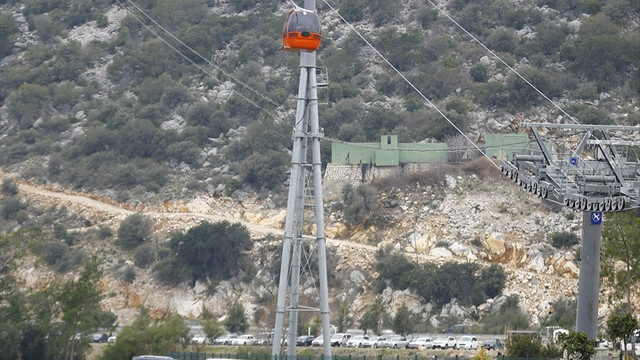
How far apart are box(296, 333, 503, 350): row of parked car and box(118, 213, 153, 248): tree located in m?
25.2

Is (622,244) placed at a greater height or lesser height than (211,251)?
lesser

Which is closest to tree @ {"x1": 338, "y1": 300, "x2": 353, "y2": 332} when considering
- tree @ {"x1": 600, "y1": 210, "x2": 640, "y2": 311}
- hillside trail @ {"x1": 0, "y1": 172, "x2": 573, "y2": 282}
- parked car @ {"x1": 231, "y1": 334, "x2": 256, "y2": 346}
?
hillside trail @ {"x1": 0, "y1": 172, "x2": 573, "y2": 282}

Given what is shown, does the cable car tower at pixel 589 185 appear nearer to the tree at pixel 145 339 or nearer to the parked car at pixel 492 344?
the parked car at pixel 492 344

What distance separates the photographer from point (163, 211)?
326 feet

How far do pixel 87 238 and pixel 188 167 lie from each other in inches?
554

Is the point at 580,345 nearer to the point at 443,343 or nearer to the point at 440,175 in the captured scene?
the point at 443,343

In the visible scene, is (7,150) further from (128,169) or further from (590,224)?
(590,224)

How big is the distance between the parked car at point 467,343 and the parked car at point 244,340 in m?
11.3

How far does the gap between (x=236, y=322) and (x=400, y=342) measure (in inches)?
501

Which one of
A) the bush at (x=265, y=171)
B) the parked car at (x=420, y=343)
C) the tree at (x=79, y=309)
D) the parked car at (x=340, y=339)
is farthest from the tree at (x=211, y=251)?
the tree at (x=79, y=309)

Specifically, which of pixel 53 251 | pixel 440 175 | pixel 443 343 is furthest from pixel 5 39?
pixel 443 343

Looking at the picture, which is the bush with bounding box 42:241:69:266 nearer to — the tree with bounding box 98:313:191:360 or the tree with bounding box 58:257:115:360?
the tree with bounding box 58:257:115:360

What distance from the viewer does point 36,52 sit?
13250 cm

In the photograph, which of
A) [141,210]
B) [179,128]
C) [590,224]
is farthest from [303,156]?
[179,128]
